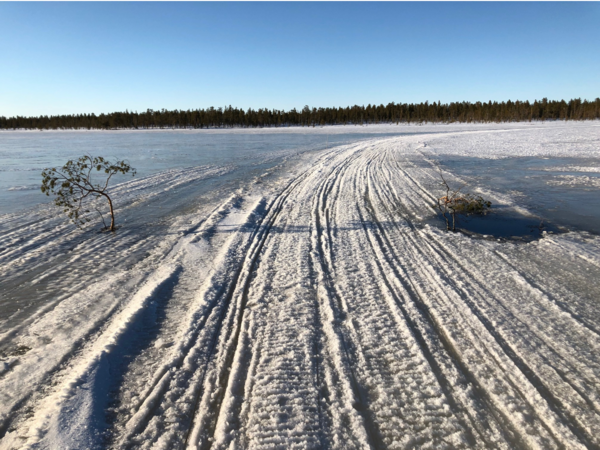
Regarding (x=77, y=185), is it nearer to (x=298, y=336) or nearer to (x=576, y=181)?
(x=298, y=336)

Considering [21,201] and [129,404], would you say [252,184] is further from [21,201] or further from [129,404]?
[129,404]

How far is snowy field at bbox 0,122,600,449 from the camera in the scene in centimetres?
258

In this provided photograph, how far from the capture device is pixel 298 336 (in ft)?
11.9

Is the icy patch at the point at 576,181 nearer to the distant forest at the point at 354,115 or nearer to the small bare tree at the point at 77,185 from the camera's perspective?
the small bare tree at the point at 77,185

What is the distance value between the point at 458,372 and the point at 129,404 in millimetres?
2870

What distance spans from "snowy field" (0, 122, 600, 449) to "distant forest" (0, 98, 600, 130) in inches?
3968

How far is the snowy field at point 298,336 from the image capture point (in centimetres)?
258

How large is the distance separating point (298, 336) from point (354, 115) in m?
115

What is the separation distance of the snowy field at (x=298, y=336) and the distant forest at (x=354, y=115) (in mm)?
100794

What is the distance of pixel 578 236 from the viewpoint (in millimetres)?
6465

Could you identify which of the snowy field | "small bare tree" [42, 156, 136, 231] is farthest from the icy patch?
"small bare tree" [42, 156, 136, 231]

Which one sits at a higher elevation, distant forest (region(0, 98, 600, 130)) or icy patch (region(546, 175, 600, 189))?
distant forest (region(0, 98, 600, 130))

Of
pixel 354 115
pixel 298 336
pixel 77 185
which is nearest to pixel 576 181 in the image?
pixel 298 336

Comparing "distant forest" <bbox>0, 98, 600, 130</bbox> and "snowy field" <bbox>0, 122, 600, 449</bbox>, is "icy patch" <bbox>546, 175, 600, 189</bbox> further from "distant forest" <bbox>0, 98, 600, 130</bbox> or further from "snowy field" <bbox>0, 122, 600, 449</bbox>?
"distant forest" <bbox>0, 98, 600, 130</bbox>
